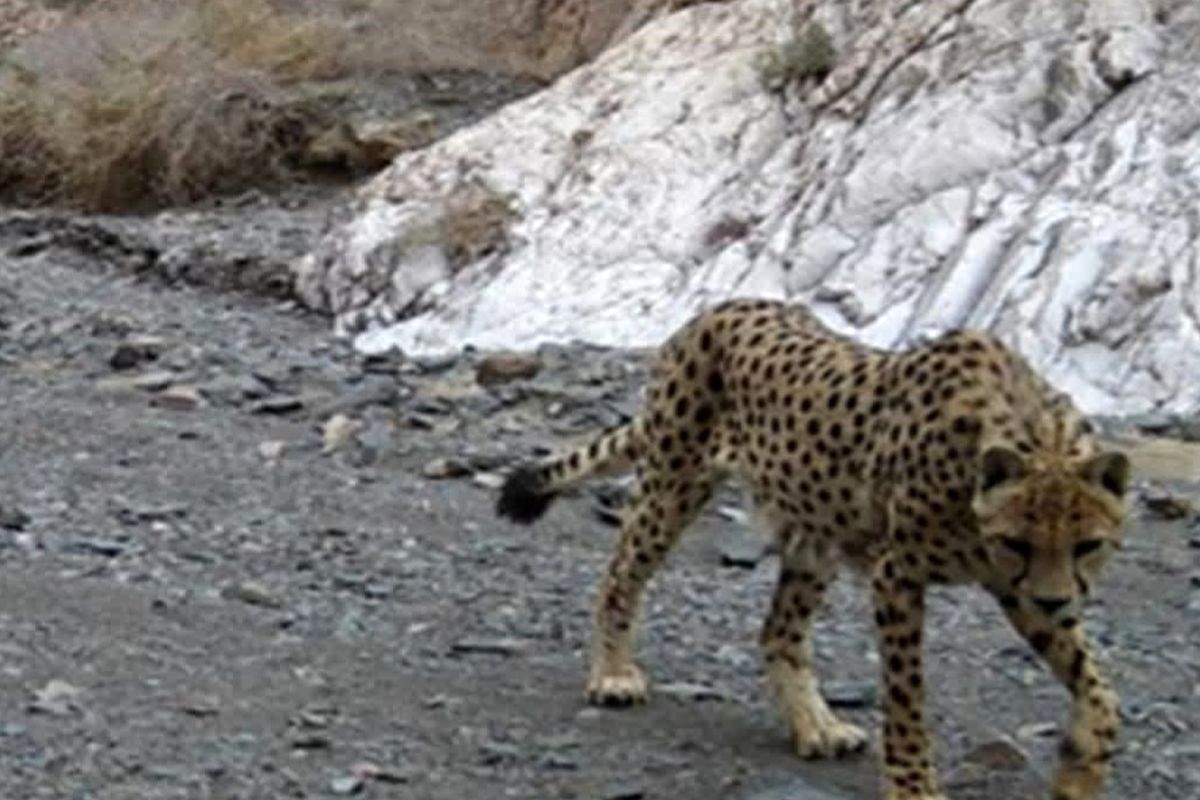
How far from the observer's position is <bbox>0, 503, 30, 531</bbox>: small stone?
8648 millimetres

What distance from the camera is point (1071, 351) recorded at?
11258 mm

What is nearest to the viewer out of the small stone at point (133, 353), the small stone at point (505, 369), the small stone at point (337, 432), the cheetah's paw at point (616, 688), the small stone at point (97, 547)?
the cheetah's paw at point (616, 688)

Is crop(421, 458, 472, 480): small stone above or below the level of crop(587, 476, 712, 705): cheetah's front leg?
below

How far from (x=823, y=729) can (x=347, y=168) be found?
35.7ft

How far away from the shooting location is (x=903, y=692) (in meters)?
6.14

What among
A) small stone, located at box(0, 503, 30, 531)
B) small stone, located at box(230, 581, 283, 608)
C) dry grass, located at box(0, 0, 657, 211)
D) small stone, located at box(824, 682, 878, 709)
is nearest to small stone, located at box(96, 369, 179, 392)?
small stone, located at box(0, 503, 30, 531)

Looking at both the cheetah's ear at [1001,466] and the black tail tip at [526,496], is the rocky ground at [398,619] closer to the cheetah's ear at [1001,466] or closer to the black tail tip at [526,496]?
the black tail tip at [526,496]

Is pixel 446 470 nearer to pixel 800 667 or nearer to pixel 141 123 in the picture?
pixel 800 667

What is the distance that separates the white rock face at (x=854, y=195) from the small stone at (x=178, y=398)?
1.95m

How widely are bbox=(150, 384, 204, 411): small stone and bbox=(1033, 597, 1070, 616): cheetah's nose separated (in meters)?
5.44

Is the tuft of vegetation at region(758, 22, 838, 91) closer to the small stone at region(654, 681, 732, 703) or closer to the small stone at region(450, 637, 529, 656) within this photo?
the small stone at region(450, 637, 529, 656)

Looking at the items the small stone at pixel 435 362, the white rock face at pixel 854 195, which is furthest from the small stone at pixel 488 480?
the white rock face at pixel 854 195

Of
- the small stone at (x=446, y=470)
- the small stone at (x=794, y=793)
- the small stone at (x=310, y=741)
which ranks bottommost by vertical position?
the small stone at (x=446, y=470)

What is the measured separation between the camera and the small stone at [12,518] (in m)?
8.65
